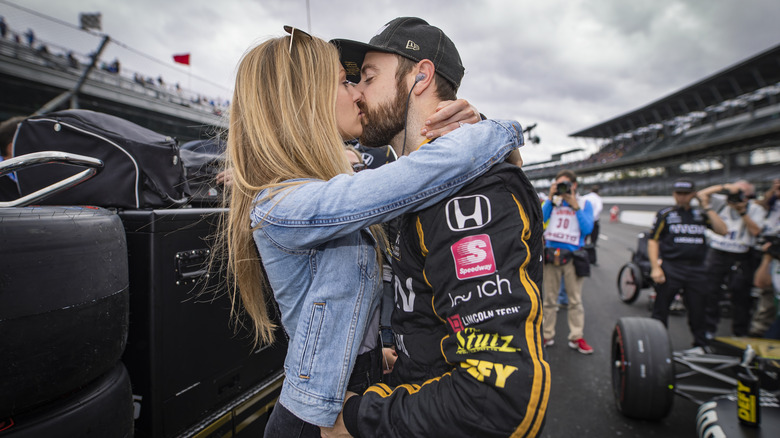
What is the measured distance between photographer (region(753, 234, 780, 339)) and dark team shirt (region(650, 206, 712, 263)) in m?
0.61

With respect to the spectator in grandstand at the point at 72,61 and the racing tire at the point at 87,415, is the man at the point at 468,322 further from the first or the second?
the spectator in grandstand at the point at 72,61

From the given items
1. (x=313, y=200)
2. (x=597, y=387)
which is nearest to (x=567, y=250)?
(x=597, y=387)

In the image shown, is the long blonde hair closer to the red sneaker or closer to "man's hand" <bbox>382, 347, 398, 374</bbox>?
"man's hand" <bbox>382, 347, 398, 374</bbox>

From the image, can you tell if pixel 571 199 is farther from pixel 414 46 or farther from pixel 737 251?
pixel 414 46

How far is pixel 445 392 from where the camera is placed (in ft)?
3.06

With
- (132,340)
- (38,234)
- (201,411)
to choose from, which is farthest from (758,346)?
(38,234)

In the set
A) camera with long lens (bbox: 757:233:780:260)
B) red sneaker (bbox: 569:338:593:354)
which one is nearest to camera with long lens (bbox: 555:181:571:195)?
red sneaker (bbox: 569:338:593:354)

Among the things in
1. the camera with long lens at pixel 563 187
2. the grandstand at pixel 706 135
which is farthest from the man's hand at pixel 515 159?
the grandstand at pixel 706 135

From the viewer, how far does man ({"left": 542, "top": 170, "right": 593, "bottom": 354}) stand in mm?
4684

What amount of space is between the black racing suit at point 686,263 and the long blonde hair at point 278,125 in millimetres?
4883

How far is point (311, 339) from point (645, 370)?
2.94 metres

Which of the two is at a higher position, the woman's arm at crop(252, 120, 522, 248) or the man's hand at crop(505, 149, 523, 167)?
the man's hand at crop(505, 149, 523, 167)

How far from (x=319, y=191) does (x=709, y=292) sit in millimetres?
5231

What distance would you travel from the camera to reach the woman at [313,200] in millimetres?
1004
